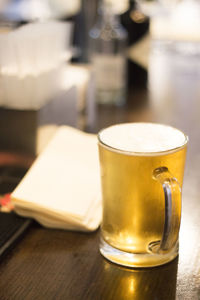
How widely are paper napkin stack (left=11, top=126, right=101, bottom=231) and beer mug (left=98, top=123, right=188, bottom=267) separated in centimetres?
7

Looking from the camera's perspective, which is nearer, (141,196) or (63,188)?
(141,196)

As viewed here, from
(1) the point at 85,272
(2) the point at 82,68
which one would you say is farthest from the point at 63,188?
(2) the point at 82,68

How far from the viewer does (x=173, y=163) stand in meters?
0.46

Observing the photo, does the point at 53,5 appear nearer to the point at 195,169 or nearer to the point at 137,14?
the point at 137,14

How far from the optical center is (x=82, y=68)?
105 cm

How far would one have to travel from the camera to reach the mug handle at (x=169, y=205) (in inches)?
16.9

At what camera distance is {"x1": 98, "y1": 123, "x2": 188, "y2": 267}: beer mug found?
442 millimetres

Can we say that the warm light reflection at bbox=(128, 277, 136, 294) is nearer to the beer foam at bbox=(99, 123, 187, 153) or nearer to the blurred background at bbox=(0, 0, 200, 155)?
the beer foam at bbox=(99, 123, 187, 153)

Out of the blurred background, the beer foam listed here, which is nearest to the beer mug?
the beer foam

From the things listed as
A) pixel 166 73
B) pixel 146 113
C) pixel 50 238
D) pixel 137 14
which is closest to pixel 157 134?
pixel 50 238

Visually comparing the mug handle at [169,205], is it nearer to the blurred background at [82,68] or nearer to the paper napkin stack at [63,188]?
Result: the paper napkin stack at [63,188]

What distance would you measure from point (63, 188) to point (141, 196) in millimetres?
167

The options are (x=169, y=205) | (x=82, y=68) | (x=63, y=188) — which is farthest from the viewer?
(x=82, y=68)

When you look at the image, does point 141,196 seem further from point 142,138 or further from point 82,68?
point 82,68
